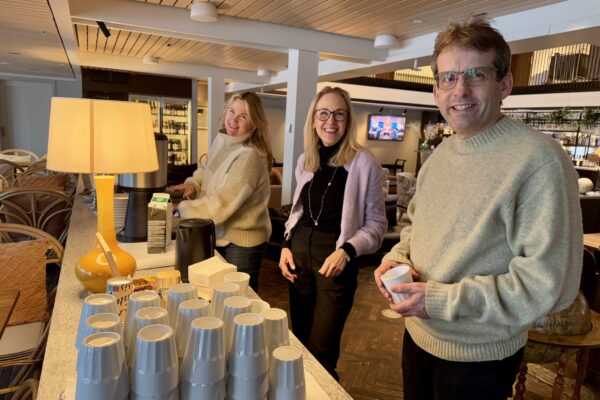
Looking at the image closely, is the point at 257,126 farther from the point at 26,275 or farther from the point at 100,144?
the point at 26,275

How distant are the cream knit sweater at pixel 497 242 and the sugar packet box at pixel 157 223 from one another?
1.17 meters

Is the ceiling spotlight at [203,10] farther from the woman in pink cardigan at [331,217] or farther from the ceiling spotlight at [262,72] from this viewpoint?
the ceiling spotlight at [262,72]

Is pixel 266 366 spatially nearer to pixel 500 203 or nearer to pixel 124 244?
pixel 500 203

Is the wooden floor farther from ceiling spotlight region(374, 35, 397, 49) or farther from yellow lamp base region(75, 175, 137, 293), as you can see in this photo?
ceiling spotlight region(374, 35, 397, 49)

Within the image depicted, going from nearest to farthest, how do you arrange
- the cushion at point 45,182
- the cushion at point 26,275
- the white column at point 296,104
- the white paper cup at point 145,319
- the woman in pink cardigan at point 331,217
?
the white paper cup at point 145,319, the cushion at point 26,275, the woman in pink cardigan at point 331,217, the cushion at point 45,182, the white column at point 296,104

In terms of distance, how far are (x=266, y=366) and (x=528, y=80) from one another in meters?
13.7

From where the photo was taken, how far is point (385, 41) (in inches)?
211

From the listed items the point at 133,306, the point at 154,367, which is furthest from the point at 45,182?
the point at 154,367

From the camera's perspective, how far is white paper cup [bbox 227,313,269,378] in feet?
2.44

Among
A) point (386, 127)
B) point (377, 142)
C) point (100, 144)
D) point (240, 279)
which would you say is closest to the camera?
point (240, 279)

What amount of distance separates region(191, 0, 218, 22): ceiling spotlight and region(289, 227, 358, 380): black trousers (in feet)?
10.3

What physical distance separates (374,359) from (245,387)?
8.58ft

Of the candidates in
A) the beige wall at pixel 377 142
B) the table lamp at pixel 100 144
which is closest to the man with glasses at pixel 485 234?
the table lamp at pixel 100 144

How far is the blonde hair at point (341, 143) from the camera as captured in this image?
6.74ft
